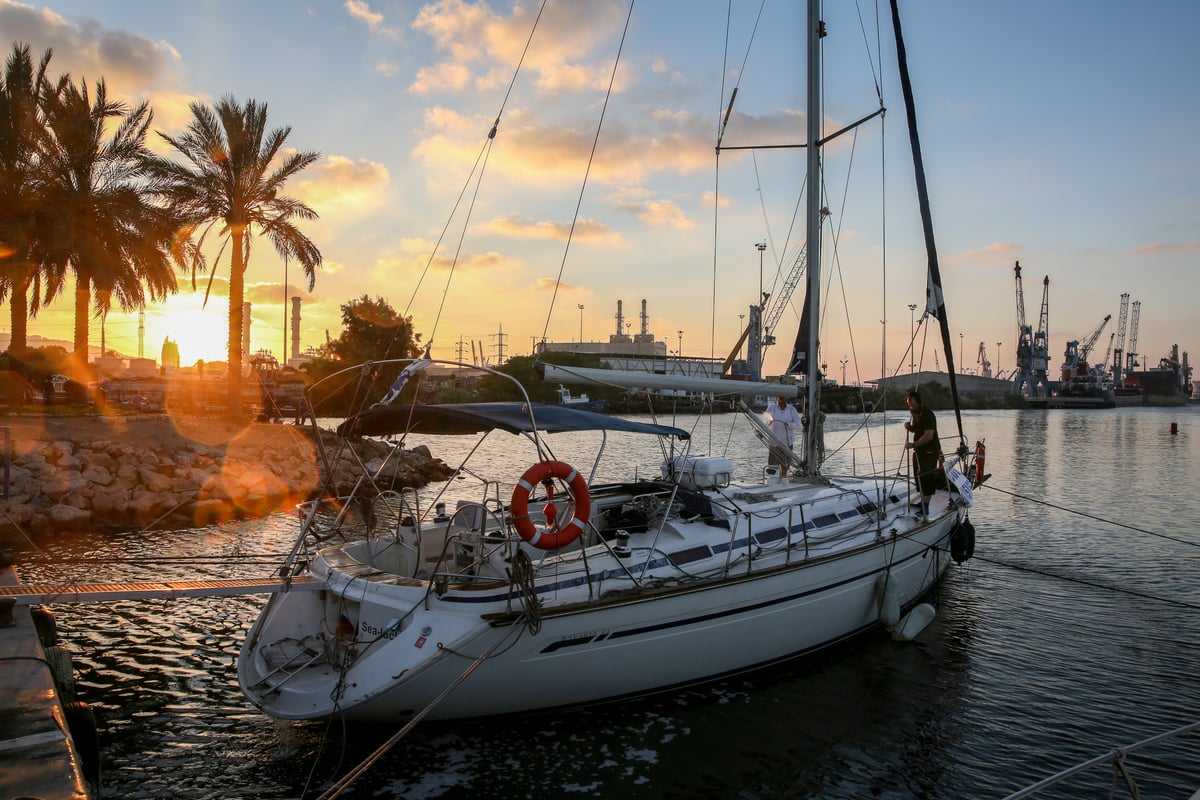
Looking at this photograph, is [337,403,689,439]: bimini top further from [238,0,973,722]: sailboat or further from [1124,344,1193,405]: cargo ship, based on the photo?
[1124,344,1193,405]: cargo ship

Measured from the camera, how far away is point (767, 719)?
7859mm

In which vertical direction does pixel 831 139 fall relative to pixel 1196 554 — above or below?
above

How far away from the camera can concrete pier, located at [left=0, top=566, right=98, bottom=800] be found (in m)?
4.66

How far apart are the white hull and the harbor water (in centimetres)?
42

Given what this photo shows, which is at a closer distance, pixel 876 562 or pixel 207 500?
pixel 876 562

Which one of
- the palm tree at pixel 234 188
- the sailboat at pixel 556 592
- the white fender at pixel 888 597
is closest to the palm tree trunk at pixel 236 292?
the palm tree at pixel 234 188

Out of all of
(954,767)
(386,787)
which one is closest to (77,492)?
(386,787)

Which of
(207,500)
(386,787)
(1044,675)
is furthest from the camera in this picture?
(207,500)

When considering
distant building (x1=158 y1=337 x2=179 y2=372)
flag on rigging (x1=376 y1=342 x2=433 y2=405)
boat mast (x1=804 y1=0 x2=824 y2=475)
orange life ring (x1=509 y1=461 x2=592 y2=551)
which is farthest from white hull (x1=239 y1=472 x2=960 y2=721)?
distant building (x1=158 y1=337 x2=179 y2=372)

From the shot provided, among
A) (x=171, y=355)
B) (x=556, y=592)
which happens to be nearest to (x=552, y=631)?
(x=556, y=592)

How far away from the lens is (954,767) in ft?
23.4

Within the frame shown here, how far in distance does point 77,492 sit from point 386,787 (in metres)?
14.7

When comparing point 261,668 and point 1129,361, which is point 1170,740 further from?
point 1129,361

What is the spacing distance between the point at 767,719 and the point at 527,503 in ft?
11.3
